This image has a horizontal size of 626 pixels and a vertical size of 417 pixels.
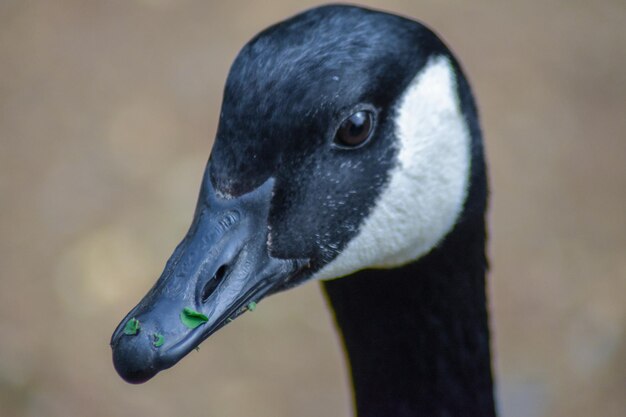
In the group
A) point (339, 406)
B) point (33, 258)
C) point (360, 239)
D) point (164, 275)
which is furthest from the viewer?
point (33, 258)

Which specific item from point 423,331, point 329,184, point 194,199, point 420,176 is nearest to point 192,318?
point 329,184

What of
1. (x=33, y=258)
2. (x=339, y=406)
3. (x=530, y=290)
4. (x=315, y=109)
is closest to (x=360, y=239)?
(x=315, y=109)

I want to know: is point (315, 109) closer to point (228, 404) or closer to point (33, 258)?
point (228, 404)

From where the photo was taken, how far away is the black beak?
60.3 inches

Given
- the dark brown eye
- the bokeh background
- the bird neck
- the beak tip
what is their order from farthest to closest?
the bokeh background → the bird neck → the dark brown eye → the beak tip

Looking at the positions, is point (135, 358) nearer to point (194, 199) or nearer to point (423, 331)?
point (423, 331)

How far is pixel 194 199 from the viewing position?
414 cm

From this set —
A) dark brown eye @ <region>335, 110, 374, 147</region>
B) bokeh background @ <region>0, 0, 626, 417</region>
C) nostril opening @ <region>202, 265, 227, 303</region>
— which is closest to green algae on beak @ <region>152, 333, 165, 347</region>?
nostril opening @ <region>202, 265, 227, 303</region>

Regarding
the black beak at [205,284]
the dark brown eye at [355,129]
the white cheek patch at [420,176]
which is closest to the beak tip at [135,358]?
the black beak at [205,284]

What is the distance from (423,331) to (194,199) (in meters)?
2.30

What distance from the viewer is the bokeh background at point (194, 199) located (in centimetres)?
374

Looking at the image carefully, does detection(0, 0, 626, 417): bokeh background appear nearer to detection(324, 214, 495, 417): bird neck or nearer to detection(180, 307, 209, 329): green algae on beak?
detection(324, 214, 495, 417): bird neck

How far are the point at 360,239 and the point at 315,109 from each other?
297 millimetres

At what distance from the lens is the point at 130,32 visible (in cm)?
478
